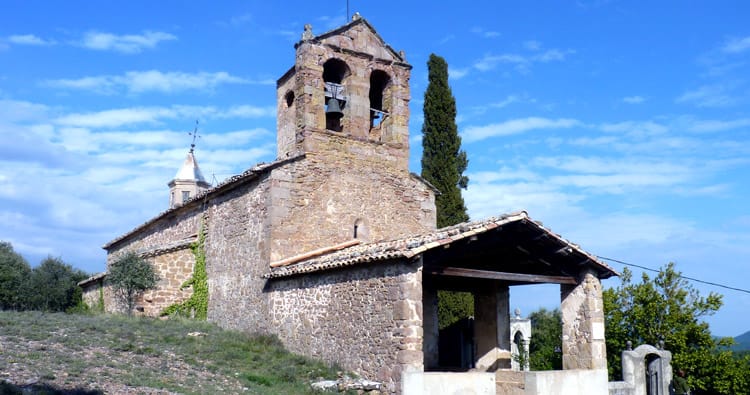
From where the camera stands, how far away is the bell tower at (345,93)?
17.6 metres

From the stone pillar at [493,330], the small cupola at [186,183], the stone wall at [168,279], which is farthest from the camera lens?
the small cupola at [186,183]

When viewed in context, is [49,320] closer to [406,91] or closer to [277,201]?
[277,201]

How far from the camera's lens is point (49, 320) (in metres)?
15.6

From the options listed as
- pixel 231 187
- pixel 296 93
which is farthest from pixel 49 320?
pixel 296 93

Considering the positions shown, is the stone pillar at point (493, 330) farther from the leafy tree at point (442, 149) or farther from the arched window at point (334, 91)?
the arched window at point (334, 91)

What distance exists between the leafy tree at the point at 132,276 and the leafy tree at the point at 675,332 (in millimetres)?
12989

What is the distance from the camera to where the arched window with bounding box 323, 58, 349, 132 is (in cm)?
1782

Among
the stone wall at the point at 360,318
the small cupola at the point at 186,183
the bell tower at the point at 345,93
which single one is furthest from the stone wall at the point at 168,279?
the small cupola at the point at 186,183

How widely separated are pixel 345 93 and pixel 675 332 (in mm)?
11022

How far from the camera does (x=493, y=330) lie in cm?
1639

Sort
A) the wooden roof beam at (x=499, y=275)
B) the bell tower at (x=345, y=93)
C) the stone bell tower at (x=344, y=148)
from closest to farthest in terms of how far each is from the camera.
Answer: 1. the wooden roof beam at (x=499, y=275)
2. the stone bell tower at (x=344, y=148)
3. the bell tower at (x=345, y=93)

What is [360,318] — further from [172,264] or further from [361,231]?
[172,264]

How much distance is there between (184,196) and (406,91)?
26307mm

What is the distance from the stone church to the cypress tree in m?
2.80
